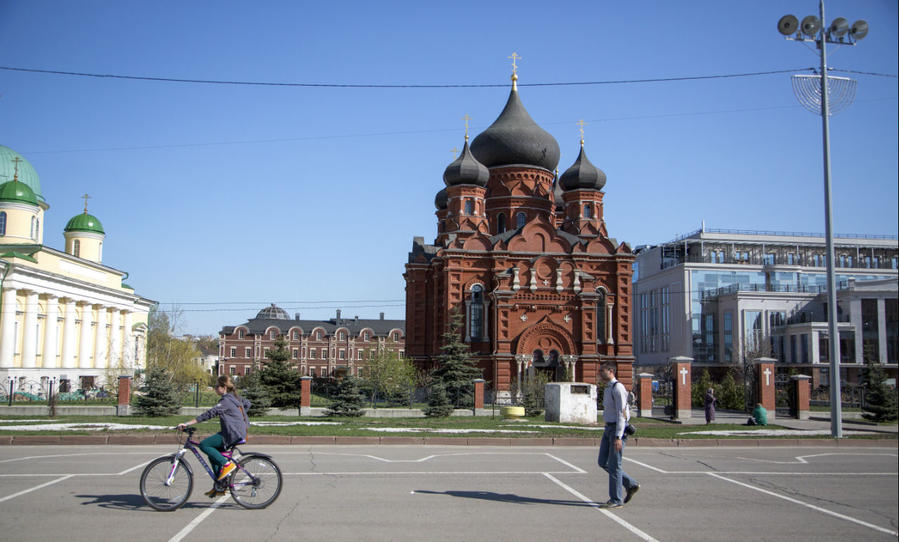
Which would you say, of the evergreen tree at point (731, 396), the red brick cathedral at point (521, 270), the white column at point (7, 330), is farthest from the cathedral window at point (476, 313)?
the white column at point (7, 330)

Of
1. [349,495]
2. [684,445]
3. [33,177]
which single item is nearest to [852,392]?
[684,445]

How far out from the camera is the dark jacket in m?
9.45

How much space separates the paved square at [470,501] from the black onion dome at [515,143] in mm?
37065

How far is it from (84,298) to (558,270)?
3552 cm

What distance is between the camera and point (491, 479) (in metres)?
12.1

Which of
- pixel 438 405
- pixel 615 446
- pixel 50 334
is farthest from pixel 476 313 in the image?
pixel 615 446

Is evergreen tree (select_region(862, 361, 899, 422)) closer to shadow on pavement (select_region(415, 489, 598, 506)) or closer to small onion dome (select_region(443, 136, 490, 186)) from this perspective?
shadow on pavement (select_region(415, 489, 598, 506))

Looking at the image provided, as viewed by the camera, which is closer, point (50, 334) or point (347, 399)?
point (347, 399)

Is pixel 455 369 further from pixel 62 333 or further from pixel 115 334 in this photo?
pixel 115 334

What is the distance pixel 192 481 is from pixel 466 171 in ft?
126

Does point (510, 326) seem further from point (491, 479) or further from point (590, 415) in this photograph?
point (491, 479)

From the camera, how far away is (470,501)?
33.1 feet

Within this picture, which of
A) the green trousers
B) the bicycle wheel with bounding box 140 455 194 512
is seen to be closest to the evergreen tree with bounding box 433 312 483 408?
the green trousers

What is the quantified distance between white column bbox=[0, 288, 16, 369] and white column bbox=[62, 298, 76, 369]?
7216 mm
